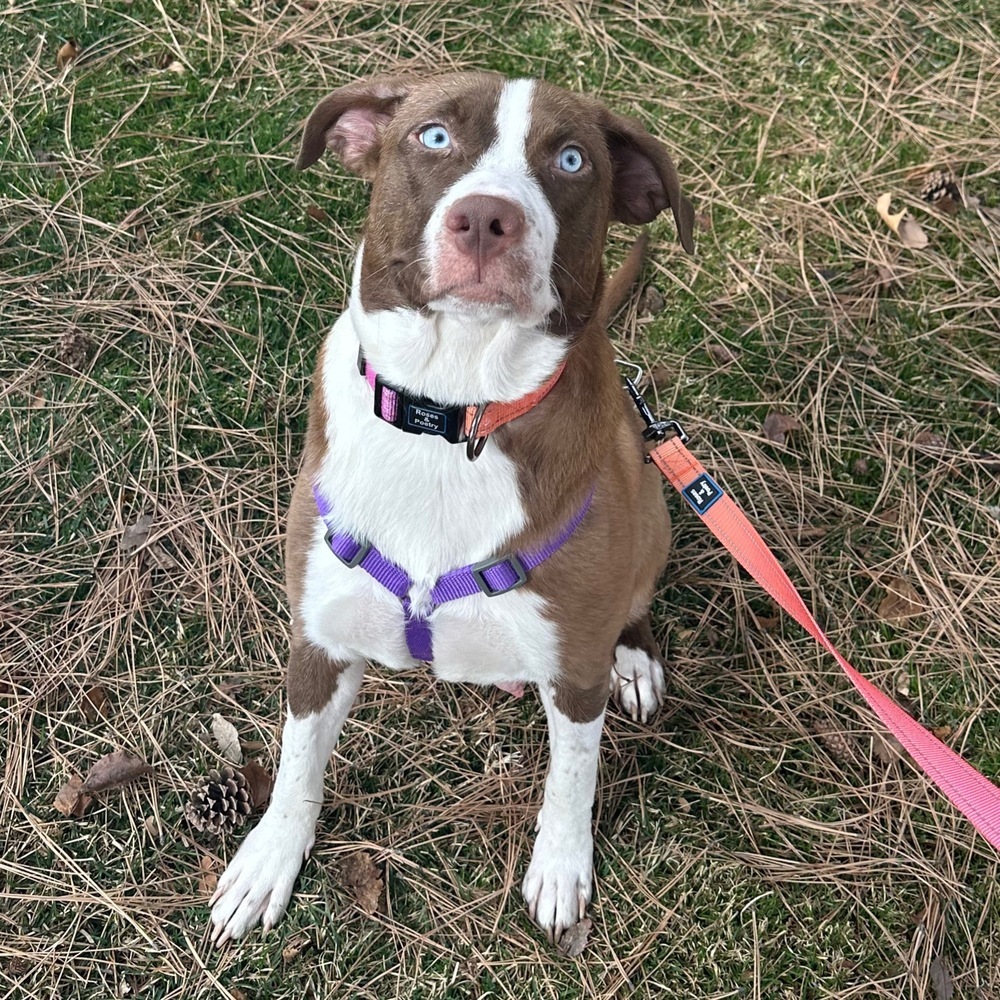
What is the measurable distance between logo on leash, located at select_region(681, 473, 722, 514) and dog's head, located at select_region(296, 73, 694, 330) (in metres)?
0.72

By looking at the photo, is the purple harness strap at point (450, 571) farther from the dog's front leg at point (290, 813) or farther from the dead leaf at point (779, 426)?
the dead leaf at point (779, 426)

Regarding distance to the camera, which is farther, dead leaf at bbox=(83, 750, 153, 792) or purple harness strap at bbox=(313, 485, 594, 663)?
dead leaf at bbox=(83, 750, 153, 792)

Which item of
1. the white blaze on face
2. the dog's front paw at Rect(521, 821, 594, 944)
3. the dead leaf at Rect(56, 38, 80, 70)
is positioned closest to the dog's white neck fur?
the white blaze on face

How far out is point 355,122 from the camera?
238 centimetres

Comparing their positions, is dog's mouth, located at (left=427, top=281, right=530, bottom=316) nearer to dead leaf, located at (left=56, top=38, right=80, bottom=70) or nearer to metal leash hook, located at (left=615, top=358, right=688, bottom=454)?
metal leash hook, located at (left=615, top=358, right=688, bottom=454)

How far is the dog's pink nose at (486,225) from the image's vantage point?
1801 millimetres

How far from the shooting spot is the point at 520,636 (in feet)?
7.68

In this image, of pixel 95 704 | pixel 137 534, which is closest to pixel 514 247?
pixel 137 534

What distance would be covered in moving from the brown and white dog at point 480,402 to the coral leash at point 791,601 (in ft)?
0.41

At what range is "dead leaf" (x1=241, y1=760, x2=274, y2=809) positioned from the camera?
3053 millimetres

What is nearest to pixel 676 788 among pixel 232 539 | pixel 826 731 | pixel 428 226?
pixel 826 731

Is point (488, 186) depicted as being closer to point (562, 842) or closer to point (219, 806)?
point (562, 842)

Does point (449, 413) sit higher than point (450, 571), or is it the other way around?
point (449, 413)

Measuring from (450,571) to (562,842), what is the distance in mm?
1113
